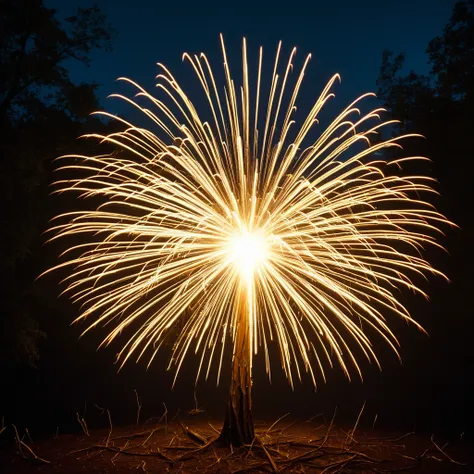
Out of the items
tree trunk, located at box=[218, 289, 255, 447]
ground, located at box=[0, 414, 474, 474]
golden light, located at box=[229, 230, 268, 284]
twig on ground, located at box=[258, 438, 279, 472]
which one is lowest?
ground, located at box=[0, 414, 474, 474]

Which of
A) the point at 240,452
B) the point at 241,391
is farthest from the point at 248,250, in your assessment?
the point at 240,452

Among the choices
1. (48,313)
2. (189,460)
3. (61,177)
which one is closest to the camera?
(189,460)

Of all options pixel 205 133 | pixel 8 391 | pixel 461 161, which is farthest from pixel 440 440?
pixel 8 391

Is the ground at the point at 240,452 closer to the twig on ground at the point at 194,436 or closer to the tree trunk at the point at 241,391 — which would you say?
the twig on ground at the point at 194,436

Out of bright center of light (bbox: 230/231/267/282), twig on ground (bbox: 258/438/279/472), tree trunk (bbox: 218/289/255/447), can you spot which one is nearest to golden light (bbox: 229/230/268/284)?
bright center of light (bbox: 230/231/267/282)

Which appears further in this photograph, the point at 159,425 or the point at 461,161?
the point at 461,161

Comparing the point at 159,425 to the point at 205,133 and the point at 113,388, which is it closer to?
the point at 205,133

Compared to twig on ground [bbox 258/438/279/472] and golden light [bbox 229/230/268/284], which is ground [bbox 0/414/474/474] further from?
golden light [bbox 229/230/268/284]
